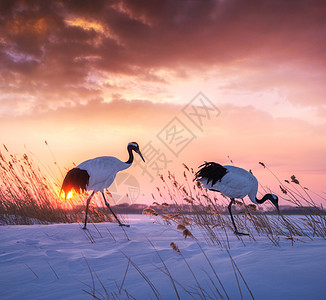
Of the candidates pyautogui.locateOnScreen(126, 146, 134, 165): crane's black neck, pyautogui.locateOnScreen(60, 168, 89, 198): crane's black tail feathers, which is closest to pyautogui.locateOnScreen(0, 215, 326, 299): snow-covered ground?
pyautogui.locateOnScreen(60, 168, 89, 198): crane's black tail feathers

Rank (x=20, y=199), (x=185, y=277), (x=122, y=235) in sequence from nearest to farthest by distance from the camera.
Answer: (x=185, y=277), (x=122, y=235), (x=20, y=199)

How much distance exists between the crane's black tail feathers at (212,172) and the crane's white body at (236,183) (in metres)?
0.08

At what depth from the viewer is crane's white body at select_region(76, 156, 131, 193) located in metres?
5.92

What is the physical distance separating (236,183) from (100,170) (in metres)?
2.77

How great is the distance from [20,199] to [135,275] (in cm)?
644

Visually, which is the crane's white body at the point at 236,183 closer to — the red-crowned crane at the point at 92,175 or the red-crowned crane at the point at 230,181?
the red-crowned crane at the point at 230,181

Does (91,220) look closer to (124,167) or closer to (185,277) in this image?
(124,167)

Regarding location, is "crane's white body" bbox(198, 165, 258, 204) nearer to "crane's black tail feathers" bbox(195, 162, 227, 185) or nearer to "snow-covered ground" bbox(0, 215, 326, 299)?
"crane's black tail feathers" bbox(195, 162, 227, 185)

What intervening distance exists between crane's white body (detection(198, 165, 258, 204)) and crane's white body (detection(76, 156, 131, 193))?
6.34ft

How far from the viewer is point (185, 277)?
2367 millimetres

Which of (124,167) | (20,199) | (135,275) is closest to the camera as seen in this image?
(135,275)

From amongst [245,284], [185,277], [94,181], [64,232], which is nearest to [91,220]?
[94,181]

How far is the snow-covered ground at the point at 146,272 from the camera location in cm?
204

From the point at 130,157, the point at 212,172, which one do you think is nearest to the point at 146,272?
the point at 212,172
